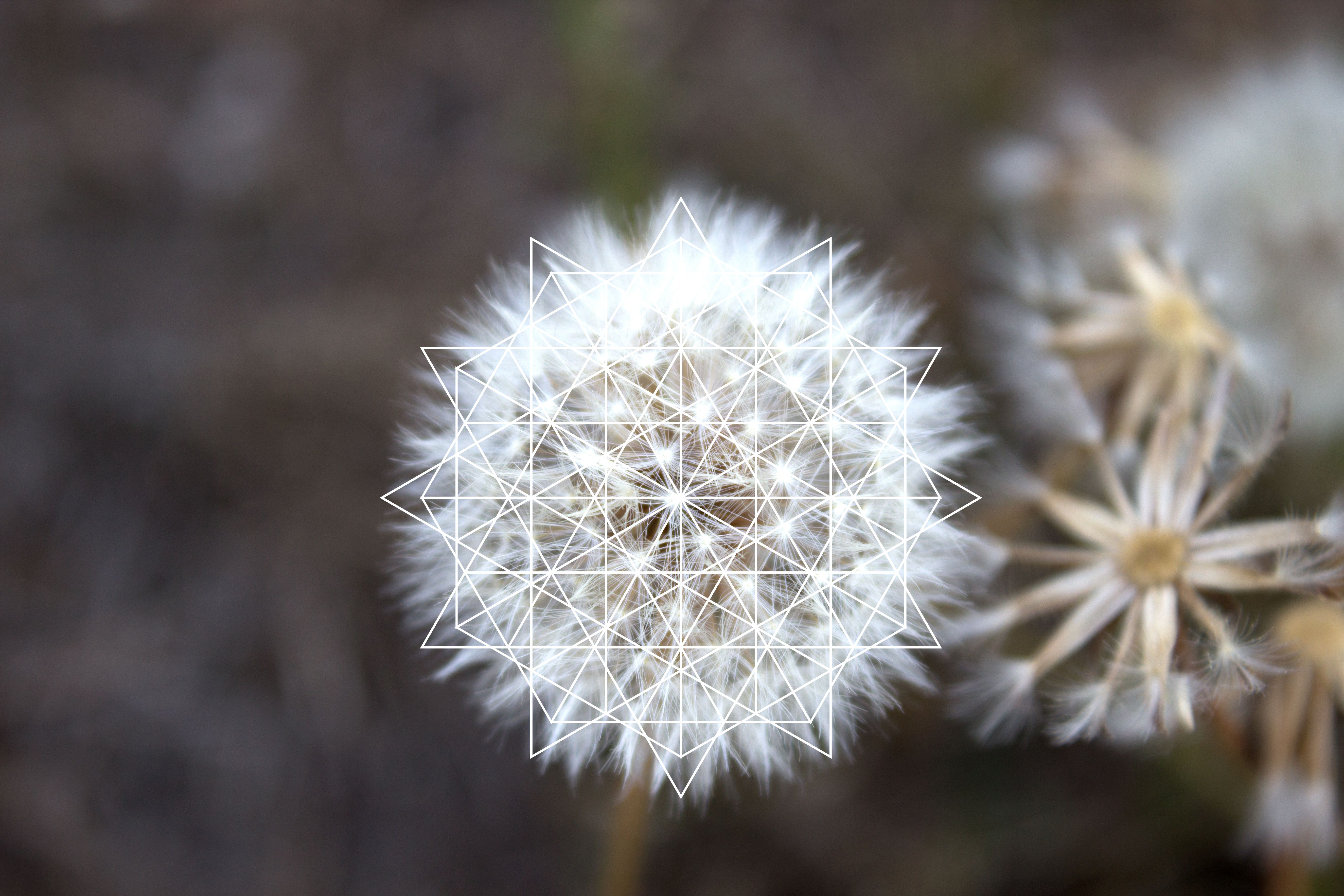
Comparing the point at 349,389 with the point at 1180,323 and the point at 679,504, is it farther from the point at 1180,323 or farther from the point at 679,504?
the point at 1180,323

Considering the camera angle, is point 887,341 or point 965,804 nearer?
point 887,341

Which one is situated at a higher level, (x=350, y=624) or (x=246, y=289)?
(x=246, y=289)

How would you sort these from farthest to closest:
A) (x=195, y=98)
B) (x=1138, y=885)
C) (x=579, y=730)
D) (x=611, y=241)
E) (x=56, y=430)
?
(x=195, y=98) → (x=56, y=430) → (x=1138, y=885) → (x=611, y=241) → (x=579, y=730)

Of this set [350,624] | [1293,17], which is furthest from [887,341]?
[1293,17]

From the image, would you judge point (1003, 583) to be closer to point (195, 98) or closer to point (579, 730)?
point (579, 730)

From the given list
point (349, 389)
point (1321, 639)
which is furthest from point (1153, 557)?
point (349, 389)

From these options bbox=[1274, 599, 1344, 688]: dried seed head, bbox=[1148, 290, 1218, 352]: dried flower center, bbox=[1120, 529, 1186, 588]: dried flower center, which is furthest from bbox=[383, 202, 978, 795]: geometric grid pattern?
bbox=[1274, 599, 1344, 688]: dried seed head
